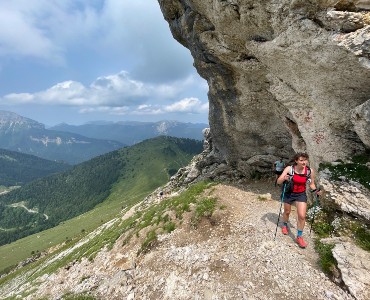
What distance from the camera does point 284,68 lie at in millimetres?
25078

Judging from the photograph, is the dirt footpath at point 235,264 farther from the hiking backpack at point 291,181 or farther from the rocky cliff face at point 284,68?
the rocky cliff face at point 284,68

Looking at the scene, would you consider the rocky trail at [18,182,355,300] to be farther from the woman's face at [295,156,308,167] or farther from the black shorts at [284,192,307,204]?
the woman's face at [295,156,308,167]

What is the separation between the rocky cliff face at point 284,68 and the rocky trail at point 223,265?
7908 mm

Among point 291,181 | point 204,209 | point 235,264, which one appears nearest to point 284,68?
point 291,181

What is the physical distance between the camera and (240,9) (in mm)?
25609

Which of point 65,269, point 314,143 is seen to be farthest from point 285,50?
point 65,269

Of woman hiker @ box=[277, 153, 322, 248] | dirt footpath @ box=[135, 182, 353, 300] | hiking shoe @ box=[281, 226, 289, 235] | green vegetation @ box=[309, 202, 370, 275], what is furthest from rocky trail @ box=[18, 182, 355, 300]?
woman hiker @ box=[277, 153, 322, 248]

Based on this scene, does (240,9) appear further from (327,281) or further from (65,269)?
(65,269)

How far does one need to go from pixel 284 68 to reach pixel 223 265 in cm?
1704

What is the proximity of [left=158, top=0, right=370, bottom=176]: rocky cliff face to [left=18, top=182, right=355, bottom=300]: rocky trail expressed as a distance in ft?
25.9

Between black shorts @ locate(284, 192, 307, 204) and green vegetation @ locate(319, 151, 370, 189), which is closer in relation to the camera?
black shorts @ locate(284, 192, 307, 204)

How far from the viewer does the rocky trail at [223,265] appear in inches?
601

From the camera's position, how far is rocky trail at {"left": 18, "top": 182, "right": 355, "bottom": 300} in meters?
15.3

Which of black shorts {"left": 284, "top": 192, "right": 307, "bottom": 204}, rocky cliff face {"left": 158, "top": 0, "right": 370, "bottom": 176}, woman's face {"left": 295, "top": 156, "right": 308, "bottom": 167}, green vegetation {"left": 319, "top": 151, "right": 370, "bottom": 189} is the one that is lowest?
black shorts {"left": 284, "top": 192, "right": 307, "bottom": 204}
